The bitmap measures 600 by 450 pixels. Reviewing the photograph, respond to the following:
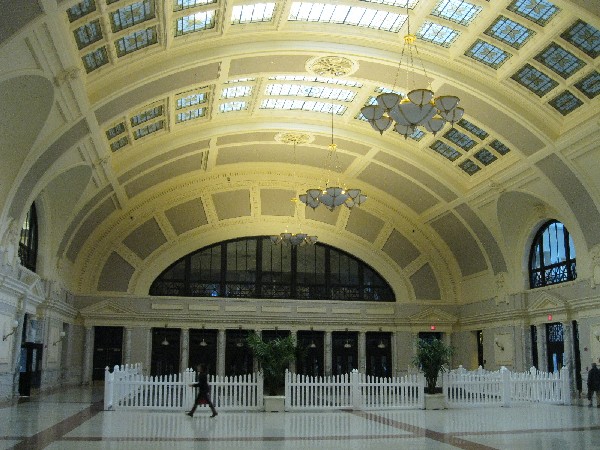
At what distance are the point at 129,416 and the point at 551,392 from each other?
1187 cm

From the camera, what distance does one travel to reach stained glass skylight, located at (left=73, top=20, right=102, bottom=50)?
14461 mm

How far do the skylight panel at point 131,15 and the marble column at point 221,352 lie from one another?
16724 mm

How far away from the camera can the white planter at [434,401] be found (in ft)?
56.7

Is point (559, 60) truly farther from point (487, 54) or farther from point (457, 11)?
point (457, 11)

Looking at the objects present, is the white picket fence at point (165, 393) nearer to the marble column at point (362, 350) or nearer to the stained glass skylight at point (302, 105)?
the stained glass skylight at point (302, 105)

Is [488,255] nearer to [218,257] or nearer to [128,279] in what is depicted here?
[218,257]

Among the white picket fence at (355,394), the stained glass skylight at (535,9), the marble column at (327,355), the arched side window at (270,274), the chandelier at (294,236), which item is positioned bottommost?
the white picket fence at (355,394)

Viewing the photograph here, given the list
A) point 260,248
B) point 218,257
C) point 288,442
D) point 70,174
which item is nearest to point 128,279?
point 218,257

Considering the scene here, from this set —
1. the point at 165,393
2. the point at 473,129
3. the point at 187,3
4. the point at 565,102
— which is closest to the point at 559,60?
the point at 565,102

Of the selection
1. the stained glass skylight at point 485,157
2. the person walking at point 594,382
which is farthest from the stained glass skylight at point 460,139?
the person walking at point 594,382

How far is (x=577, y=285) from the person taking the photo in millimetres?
21938

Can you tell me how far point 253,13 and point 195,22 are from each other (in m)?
1.51

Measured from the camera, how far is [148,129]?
22328mm

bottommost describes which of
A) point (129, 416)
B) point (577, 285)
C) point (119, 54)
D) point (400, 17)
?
point (129, 416)
